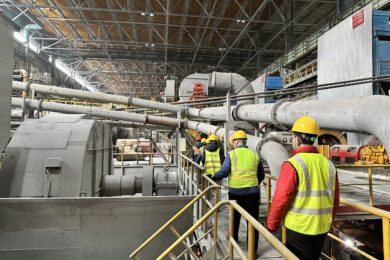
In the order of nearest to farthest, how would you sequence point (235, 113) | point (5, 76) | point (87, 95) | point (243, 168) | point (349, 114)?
point (349, 114), point (5, 76), point (243, 168), point (235, 113), point (87, 95)

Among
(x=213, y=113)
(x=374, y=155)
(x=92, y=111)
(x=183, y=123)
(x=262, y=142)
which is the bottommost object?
(x=374, y=155)

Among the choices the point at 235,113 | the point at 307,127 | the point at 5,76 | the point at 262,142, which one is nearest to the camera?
the point at 307,127

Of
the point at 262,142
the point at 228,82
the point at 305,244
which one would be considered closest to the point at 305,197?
the point at 305,244

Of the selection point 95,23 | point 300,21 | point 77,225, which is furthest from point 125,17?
point 77,225

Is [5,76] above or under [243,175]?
above

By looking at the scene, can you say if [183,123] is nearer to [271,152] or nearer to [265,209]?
[265,209]

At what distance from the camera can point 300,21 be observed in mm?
20750

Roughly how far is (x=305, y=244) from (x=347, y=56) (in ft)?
37.5

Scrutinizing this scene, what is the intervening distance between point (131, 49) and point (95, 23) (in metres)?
5.20

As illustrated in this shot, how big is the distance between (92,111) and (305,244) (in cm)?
1084

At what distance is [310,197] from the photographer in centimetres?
244

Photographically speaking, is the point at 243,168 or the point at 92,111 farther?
the point at 92,111

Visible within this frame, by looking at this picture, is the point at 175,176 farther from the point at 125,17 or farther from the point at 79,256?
the point at 125,17

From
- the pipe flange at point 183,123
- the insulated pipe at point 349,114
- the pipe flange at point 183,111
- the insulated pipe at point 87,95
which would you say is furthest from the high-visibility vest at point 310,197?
the pipe flange at point 183,111
